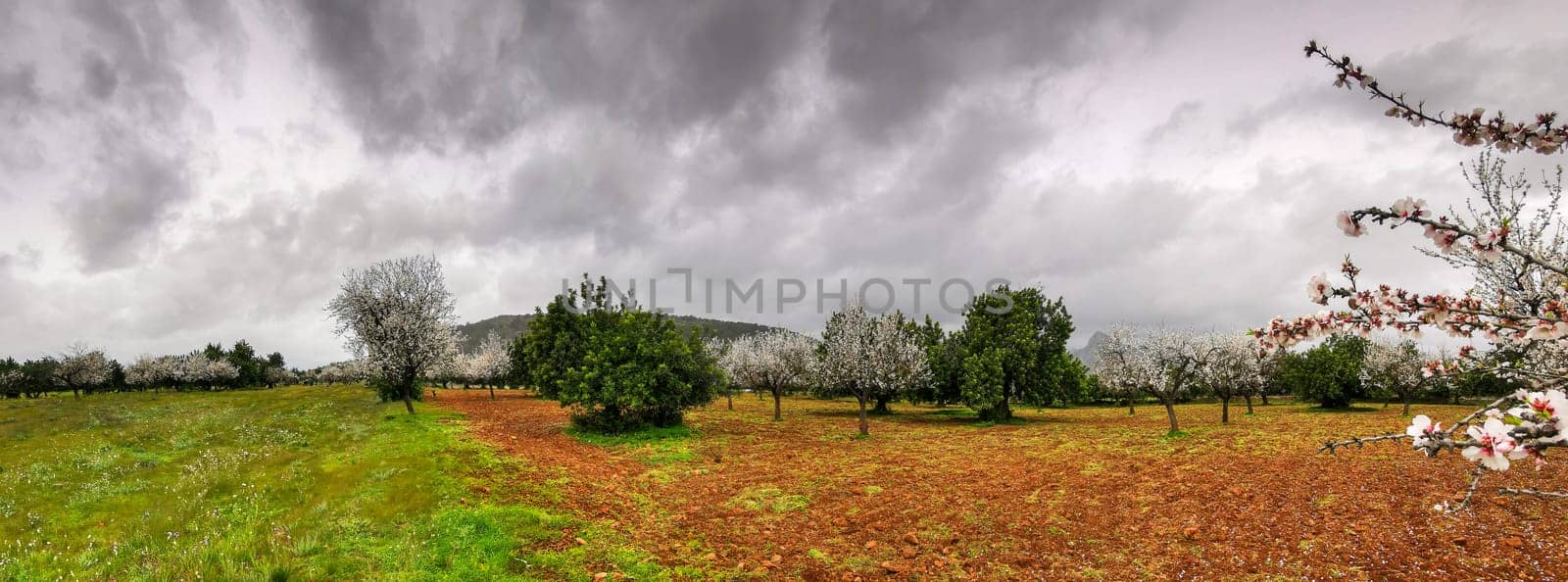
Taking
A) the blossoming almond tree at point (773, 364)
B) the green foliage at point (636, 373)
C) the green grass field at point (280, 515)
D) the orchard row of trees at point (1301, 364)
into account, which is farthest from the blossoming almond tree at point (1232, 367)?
the green grass field at point (280, 515)

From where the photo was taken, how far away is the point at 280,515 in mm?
11258

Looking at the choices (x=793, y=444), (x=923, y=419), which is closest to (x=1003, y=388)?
(x=923, y=419)

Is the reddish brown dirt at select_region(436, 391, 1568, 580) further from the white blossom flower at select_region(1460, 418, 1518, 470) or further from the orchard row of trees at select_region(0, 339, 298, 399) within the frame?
the orchard row of trees at select_region(0, 339, 298, 399)

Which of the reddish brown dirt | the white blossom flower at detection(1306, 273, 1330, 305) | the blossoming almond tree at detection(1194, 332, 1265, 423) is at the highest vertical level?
the white blossom flower at detection(1306, 273, 1330, 305)

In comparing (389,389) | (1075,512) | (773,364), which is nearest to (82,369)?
(389,389)

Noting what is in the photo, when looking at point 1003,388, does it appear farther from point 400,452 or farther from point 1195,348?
point 400,452

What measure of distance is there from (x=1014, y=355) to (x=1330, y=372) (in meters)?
26.5

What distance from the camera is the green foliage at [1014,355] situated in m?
32.7

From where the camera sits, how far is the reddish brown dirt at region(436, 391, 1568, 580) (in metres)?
8.95

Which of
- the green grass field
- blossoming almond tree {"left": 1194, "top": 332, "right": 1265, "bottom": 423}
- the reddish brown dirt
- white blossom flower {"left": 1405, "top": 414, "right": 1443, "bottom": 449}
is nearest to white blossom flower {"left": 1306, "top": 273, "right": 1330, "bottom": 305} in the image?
white blossom flower {"left": 1405, "top": 414, "right": 1443, "bottom": 449}

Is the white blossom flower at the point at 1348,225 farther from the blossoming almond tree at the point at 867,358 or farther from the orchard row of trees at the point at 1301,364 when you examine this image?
the orchard row of trees at the point at 1301,364

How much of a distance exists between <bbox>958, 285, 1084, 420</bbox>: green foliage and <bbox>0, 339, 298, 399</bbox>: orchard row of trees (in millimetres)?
103883

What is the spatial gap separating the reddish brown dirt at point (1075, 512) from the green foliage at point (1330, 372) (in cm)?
2789

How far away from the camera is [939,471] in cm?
1662
